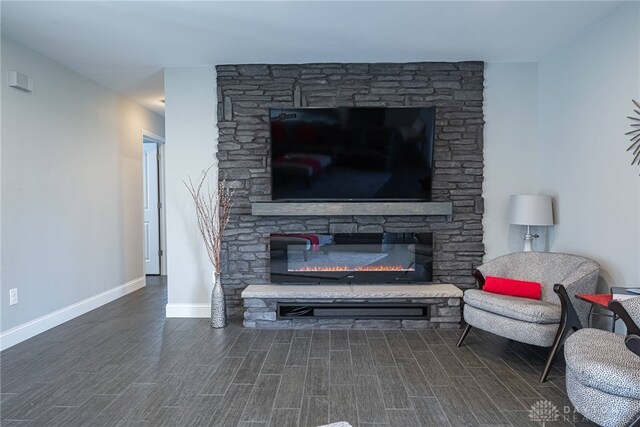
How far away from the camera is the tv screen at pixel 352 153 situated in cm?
371

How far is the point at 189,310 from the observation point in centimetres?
403

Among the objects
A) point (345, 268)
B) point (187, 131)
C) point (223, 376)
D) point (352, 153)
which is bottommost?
point (223, 376)

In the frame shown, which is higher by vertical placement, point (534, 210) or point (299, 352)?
point (534, 210)

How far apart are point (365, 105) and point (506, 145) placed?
4.87 ft

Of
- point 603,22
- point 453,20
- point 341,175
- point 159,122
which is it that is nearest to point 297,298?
point 341,175

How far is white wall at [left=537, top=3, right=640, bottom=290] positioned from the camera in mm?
2768

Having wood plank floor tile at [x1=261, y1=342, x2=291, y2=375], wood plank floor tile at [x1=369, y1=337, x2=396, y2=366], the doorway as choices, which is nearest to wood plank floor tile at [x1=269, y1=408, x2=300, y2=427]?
wood plank floor tile at [x1=261, y1=342, x2=291, y2=375]

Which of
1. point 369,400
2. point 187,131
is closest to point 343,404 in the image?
point 369,400

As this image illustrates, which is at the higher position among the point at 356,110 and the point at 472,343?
the point at 356,110

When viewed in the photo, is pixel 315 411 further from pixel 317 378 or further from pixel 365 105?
pixel 365 105

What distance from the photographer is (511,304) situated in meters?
2.80

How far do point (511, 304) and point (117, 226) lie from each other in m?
4.50

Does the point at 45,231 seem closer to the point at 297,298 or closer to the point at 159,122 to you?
the point at 297,298

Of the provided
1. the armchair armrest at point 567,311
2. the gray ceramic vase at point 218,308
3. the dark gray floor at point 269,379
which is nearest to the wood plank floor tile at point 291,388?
the dark gray floor at point 269,379
